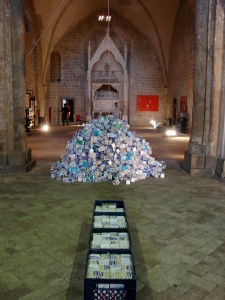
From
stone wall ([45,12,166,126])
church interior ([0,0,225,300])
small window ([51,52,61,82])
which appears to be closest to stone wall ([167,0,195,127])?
church interior ([0,0,225,300])

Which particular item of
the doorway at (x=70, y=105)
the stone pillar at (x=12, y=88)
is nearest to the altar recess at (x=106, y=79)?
the doorway at (x=70, y=105)

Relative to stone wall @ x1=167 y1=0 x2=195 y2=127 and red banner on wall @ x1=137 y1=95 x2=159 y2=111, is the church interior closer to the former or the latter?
stone wall @ x1=167 y1=0 x2=195 y2=127

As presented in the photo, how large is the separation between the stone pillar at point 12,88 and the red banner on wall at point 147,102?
18226mm

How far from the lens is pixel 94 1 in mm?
22094

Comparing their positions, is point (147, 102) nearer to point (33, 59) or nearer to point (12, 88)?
point (33, 59)

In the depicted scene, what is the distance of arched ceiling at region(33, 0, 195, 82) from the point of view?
65.9 ft

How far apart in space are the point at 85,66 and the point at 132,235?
72.7 feet

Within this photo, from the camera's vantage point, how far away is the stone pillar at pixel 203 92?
23.8 ft

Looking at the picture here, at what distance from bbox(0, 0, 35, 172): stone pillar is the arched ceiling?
13036 mm

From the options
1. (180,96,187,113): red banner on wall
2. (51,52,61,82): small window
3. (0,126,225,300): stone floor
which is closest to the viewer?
(0,126,225,300): stone floor

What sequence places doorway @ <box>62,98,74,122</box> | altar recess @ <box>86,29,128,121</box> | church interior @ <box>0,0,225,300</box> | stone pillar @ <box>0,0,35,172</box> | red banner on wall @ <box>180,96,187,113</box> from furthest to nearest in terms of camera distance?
1. doorway @ <box>62,98,74,122</box>
2. altar recess @ <box>86,29,128,121</box>
3. red banner on wall @ <box>180,96,187,113</box>
4. stone pillar @ <box>0,0,35,172</box>
5. church interior @ <box>0,0,225,300</box>

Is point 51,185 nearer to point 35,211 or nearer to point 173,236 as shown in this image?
point 35,211

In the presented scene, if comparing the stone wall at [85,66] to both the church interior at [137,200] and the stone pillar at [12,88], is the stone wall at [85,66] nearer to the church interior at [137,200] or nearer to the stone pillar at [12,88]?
the church interior at [137,200]

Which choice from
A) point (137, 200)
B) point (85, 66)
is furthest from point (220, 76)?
point (85, 66)
